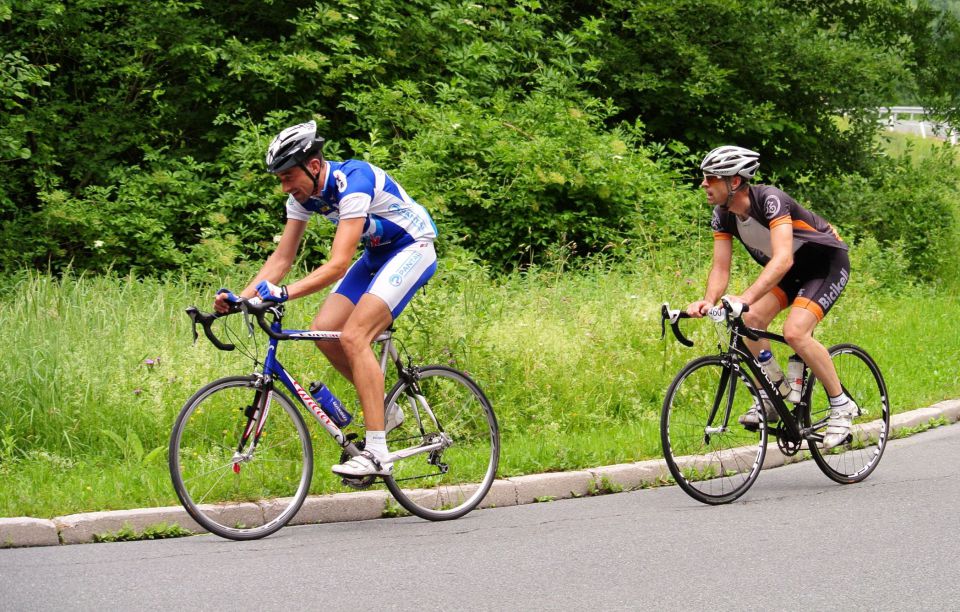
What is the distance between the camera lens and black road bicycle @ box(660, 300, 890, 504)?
21.8ft

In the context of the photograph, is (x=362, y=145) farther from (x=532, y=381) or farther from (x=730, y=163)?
(x=730, y=163)

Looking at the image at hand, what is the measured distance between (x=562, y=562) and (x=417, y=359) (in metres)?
3.18

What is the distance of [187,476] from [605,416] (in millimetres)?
3920

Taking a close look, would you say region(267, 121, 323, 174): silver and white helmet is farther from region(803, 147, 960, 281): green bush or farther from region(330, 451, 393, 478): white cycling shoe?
region(803, 147, 960, 281): green bush

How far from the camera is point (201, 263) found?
14164 mm

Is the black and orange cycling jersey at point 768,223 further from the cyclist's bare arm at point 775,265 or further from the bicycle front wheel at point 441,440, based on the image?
the bicycle front wheel at point 441,440

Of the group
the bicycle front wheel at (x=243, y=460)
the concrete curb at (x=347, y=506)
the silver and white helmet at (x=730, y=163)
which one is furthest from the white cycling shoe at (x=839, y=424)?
the bicycle front wheel at (x=243, y=460)

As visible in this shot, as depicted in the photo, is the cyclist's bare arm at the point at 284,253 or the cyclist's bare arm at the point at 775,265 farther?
the cyclist's bare arm at the point at 775,265

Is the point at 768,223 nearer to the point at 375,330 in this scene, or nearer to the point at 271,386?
the point at 375,330

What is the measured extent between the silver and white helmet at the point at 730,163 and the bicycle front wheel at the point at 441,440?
6.51ft

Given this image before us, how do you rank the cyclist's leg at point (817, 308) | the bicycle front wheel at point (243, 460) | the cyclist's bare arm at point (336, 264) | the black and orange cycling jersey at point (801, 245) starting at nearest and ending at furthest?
1. the cyclist's bare arm at point (336, 264)
2. the bicycle front wheel at point (243, 460)
3. the black and orange cycling jersey at point (801, 245)
4. the cyclist's leg at point (817, 308)

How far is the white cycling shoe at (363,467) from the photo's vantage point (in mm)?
6035

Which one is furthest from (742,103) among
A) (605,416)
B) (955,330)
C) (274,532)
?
(274,532)

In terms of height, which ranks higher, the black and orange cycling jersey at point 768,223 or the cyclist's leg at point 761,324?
the black and orange cycling jersey at point 768,223
